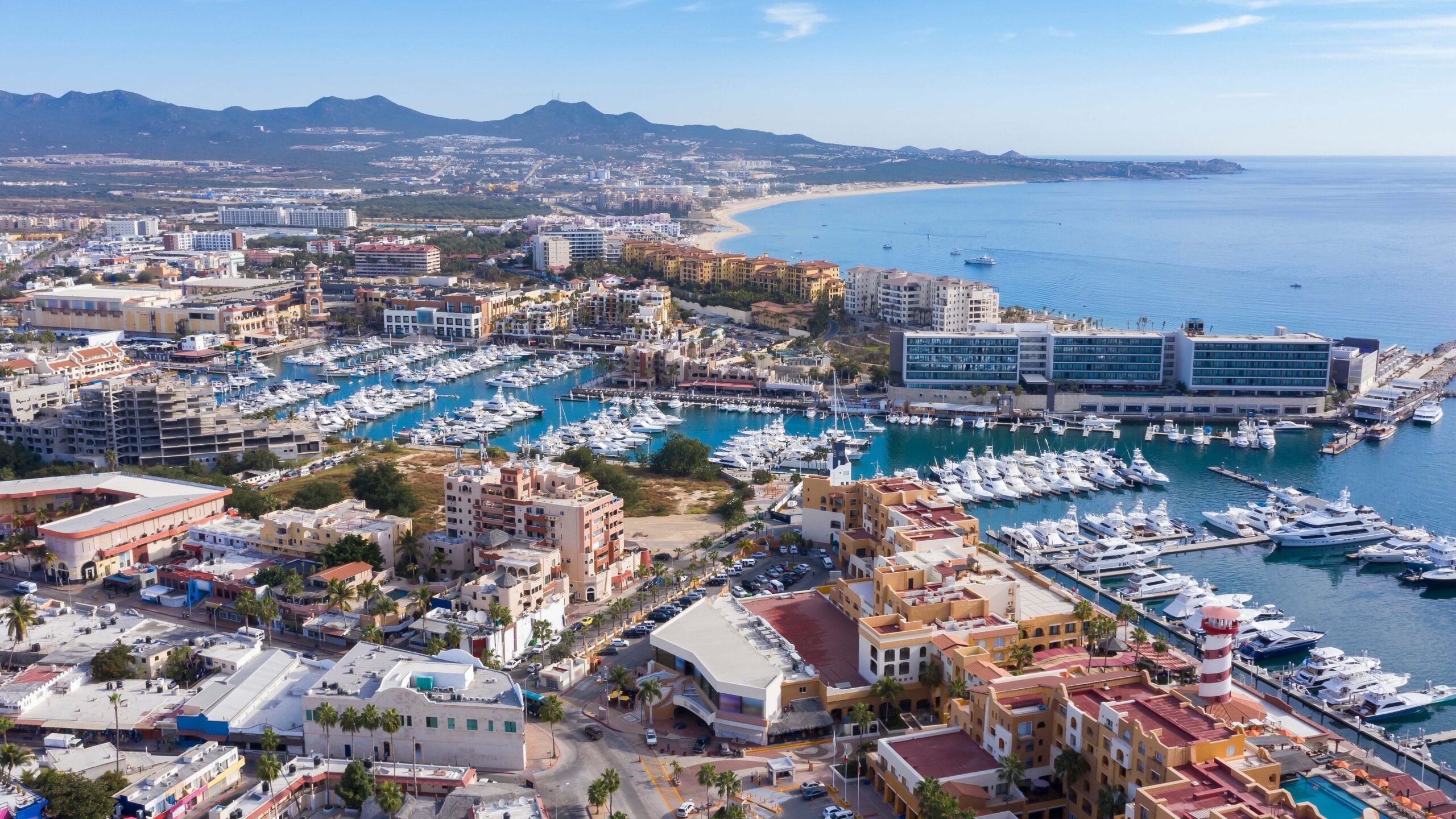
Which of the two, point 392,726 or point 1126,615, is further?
point 1126,615

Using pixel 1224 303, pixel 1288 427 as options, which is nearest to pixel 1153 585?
pixel 1288 427

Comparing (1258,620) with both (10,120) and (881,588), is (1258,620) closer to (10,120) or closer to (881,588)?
(881,588)

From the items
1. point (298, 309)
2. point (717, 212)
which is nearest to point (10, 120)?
point (717, 212)

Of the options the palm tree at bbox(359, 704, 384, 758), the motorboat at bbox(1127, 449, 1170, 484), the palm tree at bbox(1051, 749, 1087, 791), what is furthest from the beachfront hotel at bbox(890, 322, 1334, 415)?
the palm tree at bbox(359, 704, 384, 758)

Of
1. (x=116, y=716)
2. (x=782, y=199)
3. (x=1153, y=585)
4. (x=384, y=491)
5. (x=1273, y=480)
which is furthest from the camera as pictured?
(x=782, y=199)

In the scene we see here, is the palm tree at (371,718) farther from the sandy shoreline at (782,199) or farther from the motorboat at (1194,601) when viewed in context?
the sandy shoreline at (782,199)

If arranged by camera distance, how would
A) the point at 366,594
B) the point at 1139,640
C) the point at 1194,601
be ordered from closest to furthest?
the point at 1139,640 → the point at 366,594 → the point at 1194,601

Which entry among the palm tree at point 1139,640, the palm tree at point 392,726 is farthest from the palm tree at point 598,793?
the palm tree at point 1139,640

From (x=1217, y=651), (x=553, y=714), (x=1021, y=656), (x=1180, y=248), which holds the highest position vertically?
(x=1180, y=248)

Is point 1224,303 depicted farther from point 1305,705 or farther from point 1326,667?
point 1305,705
